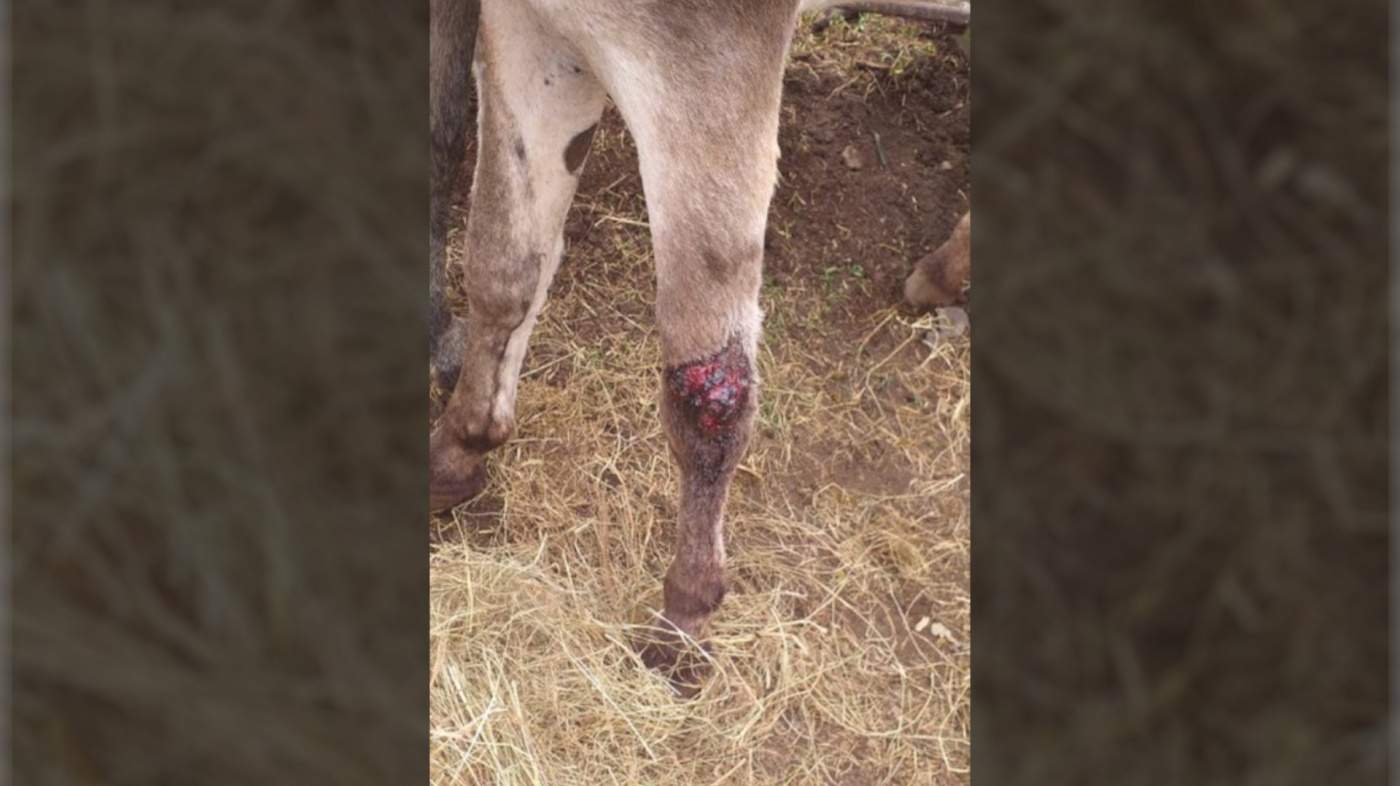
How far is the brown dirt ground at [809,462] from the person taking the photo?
1.16 meters

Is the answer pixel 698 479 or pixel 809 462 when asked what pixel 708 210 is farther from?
pixel 809 462

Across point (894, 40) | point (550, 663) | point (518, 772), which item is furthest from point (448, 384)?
point (894, 40)

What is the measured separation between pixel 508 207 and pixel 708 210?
0.29m

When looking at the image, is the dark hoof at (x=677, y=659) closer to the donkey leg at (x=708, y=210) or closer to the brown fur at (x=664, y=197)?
the brown fur at (x=664, y=197)

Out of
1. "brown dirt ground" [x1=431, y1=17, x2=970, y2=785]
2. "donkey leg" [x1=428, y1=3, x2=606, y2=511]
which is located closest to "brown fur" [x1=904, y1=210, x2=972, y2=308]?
"brown dirt ground" [x1=431, y1=17, x2=970, y2=785]

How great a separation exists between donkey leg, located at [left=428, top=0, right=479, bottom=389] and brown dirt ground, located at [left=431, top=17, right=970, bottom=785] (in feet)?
0.38

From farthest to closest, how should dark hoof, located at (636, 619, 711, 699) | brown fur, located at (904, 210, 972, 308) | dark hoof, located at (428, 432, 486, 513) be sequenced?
brown fur, located at (904, 210, 972, 308) < dark hoof, located at (428, 432, 486, 513) < dark hoof, located at (636, 619, 711, 699)

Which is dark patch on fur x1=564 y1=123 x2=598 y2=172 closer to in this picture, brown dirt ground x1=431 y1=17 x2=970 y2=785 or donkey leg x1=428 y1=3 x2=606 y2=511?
donkey leg x1=428 y1=3 x2=606 y2=511

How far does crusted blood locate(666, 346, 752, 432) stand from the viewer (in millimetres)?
954
